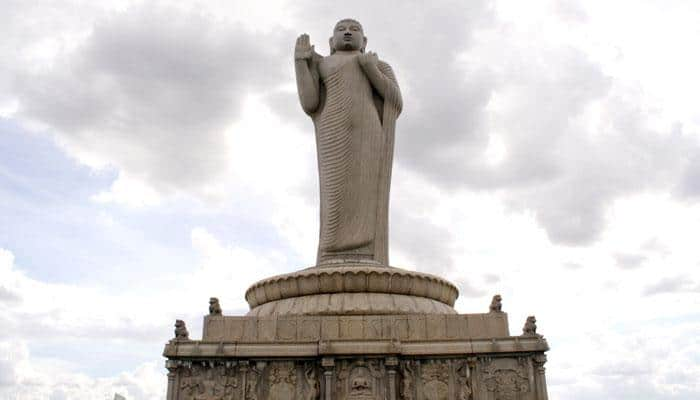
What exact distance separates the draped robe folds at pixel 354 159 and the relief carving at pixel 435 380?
377 centimetres

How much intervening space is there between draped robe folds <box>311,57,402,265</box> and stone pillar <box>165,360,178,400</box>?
4.31m

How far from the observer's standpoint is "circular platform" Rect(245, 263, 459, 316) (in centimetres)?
1095

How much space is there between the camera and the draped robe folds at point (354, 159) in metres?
13.6

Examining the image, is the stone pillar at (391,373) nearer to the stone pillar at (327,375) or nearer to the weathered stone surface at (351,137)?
the stone pillar at (327,375)

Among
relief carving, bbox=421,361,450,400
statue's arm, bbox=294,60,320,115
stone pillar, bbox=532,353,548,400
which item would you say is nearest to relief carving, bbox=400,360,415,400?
relief carving, bbox=421,361,450,400

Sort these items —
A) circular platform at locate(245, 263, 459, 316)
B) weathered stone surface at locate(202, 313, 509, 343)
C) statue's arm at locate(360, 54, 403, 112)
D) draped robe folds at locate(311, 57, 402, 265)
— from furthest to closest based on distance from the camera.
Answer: statue's arm at locate(360, 54, 403, 112)
draped robe folds at locate(311, 57, 402, 265)
circular platform at locate(245, 263, 459, 316)
weathered stone surface at locate(202, 313, 509, 343)

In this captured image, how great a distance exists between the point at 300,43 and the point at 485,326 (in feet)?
Answer: 26.8

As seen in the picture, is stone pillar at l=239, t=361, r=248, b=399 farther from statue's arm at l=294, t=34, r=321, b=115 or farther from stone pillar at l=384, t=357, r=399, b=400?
statue's arm at l=294, t=34, r=321, b=115

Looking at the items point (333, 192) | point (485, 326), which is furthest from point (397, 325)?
point (333, 192)

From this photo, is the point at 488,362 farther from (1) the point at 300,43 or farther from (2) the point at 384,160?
(1) the point at 300,43

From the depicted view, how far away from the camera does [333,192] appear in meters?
14.1

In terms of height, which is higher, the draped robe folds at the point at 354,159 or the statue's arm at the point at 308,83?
the statue's arm at the point at 308,83

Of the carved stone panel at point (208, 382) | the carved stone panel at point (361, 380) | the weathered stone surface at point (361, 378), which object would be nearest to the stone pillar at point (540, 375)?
the weathered stone surface at point (361, 378)

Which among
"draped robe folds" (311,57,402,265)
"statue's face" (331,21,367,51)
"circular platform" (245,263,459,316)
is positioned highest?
"statue's face" (331,21,367,51)
